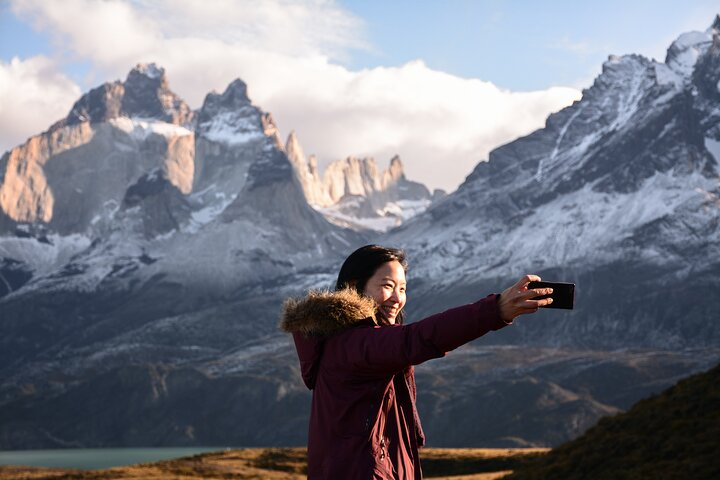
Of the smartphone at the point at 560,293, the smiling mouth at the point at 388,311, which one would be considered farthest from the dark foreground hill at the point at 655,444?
the smartphone at the point at 560,293

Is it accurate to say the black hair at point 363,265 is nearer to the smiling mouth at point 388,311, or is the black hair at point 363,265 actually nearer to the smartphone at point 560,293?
the smiling mouth at point 388,311

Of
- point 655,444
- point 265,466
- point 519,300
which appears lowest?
point 265,466

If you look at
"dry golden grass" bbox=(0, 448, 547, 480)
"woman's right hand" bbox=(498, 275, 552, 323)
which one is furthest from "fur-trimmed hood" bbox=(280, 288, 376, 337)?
"dry golden grass" bbox=(0, 448, 547, 480)

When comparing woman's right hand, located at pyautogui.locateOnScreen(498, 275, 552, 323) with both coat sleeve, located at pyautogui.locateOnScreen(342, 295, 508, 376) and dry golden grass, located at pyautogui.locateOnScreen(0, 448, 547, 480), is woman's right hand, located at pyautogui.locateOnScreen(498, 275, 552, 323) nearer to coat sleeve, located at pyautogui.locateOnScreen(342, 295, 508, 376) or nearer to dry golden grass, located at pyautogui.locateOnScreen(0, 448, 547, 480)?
coat sleeve, located at pyautogui.locateOnScreen(342, 295, 508, 376)

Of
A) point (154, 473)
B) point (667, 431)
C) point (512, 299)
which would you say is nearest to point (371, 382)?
point (512, 299)

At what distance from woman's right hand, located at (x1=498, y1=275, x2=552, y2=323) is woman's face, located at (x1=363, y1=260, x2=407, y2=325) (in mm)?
1939

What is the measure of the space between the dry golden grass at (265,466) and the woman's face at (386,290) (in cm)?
7355

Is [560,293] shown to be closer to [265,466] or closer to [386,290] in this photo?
[386,290]

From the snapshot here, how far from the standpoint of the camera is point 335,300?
33.2 ft

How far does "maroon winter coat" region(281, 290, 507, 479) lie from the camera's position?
31.6ft

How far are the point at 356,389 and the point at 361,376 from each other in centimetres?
14

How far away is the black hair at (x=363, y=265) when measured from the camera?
35.2ft

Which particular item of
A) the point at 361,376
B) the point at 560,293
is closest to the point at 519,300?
the point at 560,293

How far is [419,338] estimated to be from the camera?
9.11 m
